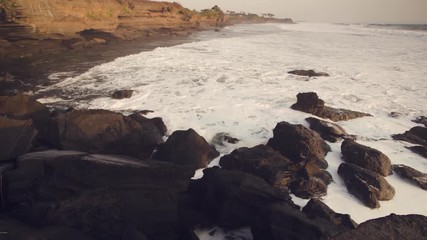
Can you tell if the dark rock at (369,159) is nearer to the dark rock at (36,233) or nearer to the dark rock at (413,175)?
the dark rock at (413,175)

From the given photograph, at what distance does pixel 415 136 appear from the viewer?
696cm

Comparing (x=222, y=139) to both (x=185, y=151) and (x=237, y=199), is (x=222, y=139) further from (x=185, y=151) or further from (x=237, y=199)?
(x=237, y=199)

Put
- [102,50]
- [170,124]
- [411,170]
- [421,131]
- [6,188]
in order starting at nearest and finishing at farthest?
[6,188] → [411,170] → [421,131] → [170,124] → [102,50]

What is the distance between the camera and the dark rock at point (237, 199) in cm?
403

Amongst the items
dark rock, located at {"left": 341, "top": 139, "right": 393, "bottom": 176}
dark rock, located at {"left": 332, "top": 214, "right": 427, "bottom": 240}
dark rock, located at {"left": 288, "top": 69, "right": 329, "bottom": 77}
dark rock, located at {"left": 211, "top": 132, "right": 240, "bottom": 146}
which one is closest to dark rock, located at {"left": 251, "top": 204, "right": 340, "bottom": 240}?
dark rock, located at {"left": 332, "top": 214, "right": 427, "bottom": 240}

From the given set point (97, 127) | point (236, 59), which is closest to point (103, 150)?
point (97, 127)

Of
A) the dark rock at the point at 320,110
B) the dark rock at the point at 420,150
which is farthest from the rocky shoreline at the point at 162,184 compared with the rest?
the dark rock at the point at 320,110

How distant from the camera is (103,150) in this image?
17.0 ft

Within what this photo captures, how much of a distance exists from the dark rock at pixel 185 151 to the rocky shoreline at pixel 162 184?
0.02 meters

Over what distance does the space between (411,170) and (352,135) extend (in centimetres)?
166

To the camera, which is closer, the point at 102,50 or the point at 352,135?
the point at 352,135

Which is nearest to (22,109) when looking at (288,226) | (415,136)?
(288,226)

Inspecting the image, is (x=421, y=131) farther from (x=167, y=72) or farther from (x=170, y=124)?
(x=167, y=72)

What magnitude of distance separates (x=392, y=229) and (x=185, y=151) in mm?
3578
